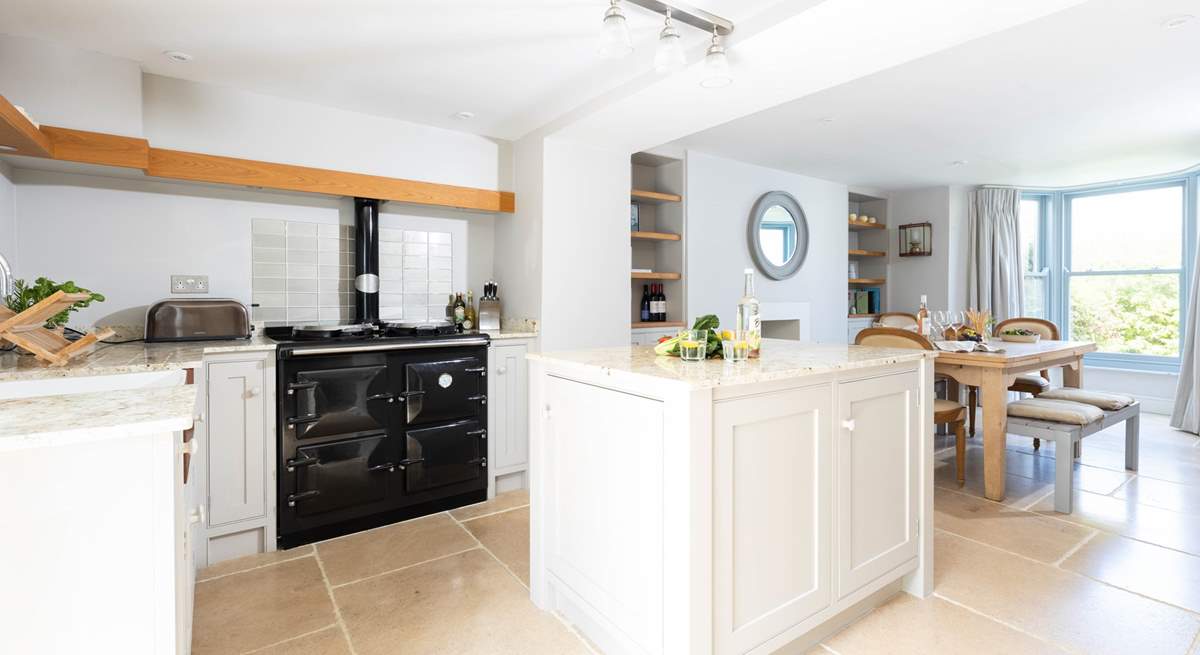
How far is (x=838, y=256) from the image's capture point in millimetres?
5594

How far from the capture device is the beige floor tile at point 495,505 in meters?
3.03

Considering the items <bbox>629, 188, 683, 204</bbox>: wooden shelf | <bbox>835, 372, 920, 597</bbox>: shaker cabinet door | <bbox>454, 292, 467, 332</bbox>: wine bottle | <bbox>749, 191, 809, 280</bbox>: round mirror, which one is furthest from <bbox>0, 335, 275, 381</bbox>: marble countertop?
<bbox>749, 191, 809, 280</bbox>: round mirror

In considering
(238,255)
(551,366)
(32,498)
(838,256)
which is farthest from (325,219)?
(838,256)

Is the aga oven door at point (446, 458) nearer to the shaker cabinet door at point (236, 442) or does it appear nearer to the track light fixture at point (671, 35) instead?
the shaker cabinet door at point (236, 442)

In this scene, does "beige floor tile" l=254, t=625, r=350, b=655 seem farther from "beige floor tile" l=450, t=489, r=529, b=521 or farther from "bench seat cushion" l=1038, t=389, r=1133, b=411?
"bench seat cushion" l=1038, t=389, r=1133, b=411

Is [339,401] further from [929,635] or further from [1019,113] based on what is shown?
[1019,113]

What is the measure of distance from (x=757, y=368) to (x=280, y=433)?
2.16 metres

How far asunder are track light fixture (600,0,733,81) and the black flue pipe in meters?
1.84

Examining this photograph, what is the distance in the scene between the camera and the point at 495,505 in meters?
3.17

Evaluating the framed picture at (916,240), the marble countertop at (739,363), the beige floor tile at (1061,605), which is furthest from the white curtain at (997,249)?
the marble countertop at (739,363)

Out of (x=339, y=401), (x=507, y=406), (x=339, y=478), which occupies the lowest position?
(x=339, y=478)

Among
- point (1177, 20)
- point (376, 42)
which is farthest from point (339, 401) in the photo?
point (1177, 20)

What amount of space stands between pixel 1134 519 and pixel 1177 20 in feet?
7.43

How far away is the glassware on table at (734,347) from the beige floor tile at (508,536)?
4.10ft
